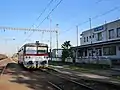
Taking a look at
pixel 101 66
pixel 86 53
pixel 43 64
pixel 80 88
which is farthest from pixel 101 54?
pixel 80 88

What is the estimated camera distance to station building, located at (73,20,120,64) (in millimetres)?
42369

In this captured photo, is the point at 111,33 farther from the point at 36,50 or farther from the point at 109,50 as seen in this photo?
the point at 36,50

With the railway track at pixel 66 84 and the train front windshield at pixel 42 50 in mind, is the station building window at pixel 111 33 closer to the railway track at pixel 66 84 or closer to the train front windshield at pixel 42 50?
the train front windshield at pixel 42 50

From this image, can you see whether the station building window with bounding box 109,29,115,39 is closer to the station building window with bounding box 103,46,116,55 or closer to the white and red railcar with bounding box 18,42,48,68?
the station building window with bounding box 103,46,116,55

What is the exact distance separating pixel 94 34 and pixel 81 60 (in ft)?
38.1

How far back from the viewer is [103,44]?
149 ft

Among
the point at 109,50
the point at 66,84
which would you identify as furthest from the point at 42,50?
the point at 109,50

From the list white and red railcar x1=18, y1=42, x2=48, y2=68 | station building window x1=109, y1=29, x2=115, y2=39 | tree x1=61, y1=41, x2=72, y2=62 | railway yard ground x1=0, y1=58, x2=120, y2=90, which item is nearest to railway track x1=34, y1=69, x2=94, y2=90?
railway yard ground x1=0, y1=58, x2=120, y2=90

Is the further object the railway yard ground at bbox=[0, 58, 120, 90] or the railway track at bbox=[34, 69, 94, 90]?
the railway yard ground at bbox=[0, 58, 120, 90]

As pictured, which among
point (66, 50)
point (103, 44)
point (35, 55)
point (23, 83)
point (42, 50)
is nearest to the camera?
point (23, 83)

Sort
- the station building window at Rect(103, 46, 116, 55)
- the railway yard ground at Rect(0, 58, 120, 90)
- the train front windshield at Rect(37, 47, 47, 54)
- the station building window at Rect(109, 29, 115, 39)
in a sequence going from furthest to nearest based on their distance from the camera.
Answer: the station building window at Rect(109, 29, 115, 39) → the station building window at Rect(103, 46, 116, 55) → the train front windshield at Rect(37, 47, 47, 54) → the railway yard ground at Rect(0, 58, 120, 90)

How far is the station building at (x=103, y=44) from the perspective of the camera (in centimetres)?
4237

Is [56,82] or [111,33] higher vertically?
[111,33]

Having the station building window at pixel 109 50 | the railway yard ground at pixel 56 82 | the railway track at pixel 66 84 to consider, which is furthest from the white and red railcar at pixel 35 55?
the station building window at pixel 109 50
